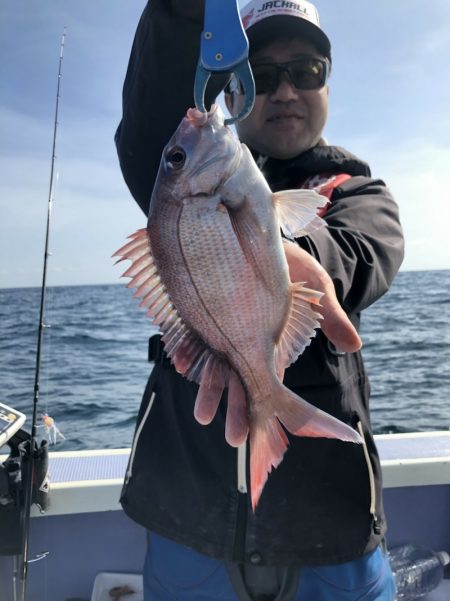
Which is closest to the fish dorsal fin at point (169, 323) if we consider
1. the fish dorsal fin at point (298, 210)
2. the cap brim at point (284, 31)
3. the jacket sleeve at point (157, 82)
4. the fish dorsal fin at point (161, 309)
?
the fish dorsal fin at point (161, 309)

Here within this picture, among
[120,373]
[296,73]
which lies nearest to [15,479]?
[296,73]

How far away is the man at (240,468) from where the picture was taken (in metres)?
1.63

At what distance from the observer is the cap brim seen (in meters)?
1.93

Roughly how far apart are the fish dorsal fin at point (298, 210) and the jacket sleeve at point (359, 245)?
11cm

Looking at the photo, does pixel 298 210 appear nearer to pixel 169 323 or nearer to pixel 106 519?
pixel 169 323

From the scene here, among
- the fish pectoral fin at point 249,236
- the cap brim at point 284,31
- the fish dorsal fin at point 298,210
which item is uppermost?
the cap brim at point 284,31

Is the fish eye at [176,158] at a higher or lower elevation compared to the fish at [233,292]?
higher

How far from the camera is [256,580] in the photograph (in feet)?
5.49

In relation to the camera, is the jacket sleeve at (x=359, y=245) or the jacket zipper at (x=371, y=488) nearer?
the jacket sleeve at (x=359, y=245)

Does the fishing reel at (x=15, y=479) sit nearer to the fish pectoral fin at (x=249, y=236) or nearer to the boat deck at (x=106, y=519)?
the boat deck at (x=106, y=519)

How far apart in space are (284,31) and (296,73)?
157 mm

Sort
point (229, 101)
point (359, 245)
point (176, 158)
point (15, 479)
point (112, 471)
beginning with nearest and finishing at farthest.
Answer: point (176, 158) < point (359, 245) < point (229, 101) < point (15, 479) < point (112, 471)

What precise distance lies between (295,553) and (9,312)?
87.8 ft

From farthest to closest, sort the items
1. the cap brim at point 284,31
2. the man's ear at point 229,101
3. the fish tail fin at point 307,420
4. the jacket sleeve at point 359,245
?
the man's ear at point 229,101 → the cap brim at point 284,31 → the jacket sleeve at point 359,245 → the fish tail fin at point 307,420
